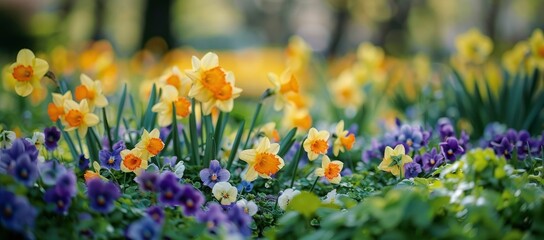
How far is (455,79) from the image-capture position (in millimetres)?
3984

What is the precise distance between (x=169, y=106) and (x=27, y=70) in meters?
0.55

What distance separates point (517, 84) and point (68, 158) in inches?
99.4

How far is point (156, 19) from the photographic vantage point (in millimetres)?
9875

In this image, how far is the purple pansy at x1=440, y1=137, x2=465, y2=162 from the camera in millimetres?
2562

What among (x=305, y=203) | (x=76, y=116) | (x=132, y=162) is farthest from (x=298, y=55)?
(x=305, y=203)

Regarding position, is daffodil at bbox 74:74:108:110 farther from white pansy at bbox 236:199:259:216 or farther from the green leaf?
the green leaf

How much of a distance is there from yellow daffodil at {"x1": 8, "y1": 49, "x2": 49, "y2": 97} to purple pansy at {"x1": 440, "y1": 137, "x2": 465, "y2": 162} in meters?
1.60

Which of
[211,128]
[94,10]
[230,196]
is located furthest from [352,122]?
[94,10]

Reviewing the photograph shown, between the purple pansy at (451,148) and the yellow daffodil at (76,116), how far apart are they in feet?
4.55

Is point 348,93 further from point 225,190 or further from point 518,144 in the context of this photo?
point 225,190

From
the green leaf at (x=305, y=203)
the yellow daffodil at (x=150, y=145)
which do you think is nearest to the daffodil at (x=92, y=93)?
the yellow daffodil at (x=150, y=145)

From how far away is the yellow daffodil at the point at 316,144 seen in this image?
95.0 inches

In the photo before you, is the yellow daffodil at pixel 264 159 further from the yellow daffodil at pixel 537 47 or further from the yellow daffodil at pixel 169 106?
the yellow daffodil at pixel 537 47

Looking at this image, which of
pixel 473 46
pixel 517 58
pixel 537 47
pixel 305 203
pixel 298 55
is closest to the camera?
pixel 305 203
